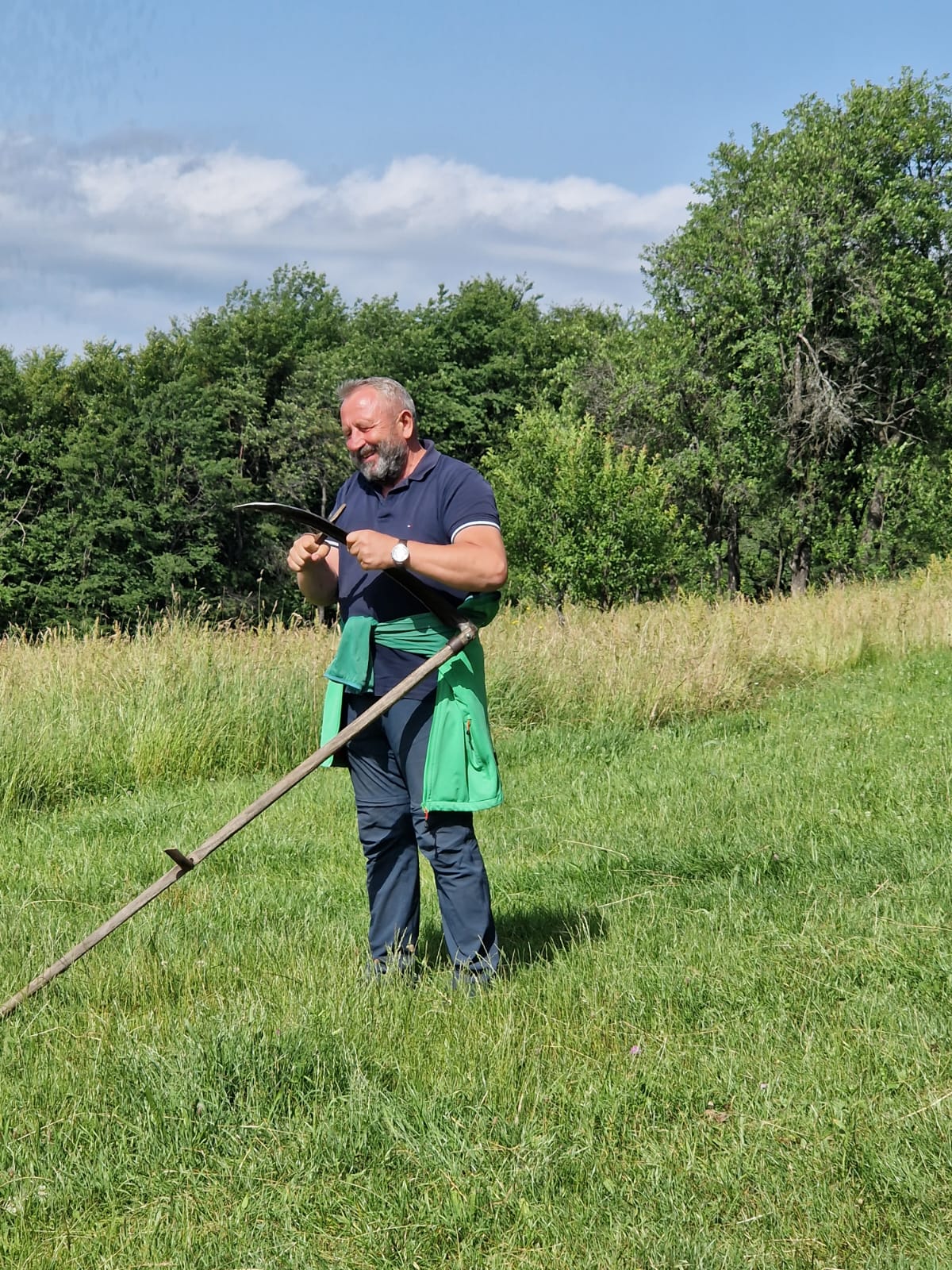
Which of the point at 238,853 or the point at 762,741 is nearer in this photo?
the point at 238,853

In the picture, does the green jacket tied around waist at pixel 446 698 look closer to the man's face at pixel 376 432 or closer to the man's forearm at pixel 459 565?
the man's forearm at pixel 459 565

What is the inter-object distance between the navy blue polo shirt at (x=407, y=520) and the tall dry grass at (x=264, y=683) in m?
4.81

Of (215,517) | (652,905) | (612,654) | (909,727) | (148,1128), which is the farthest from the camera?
(215,517)

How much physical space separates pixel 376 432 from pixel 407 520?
1.04 ft

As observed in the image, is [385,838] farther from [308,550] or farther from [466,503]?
[466,503]

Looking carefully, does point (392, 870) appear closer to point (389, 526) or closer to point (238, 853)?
point (389, 526)

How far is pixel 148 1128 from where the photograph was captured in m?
3.17

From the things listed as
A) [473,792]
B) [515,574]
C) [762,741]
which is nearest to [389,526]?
[473,792]

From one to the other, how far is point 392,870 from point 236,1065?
1135 millimetres

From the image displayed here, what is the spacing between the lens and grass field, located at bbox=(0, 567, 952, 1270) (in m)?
2.81

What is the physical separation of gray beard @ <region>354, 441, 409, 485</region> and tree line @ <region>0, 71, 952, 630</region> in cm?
1771

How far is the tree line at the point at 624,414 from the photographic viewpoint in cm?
3039

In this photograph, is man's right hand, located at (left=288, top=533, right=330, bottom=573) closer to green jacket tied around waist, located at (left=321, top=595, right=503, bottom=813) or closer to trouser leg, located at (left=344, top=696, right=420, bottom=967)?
green jacket tied around waist, located at (left=321, top=595, right=503, bottom=813)

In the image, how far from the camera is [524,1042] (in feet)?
11.9
